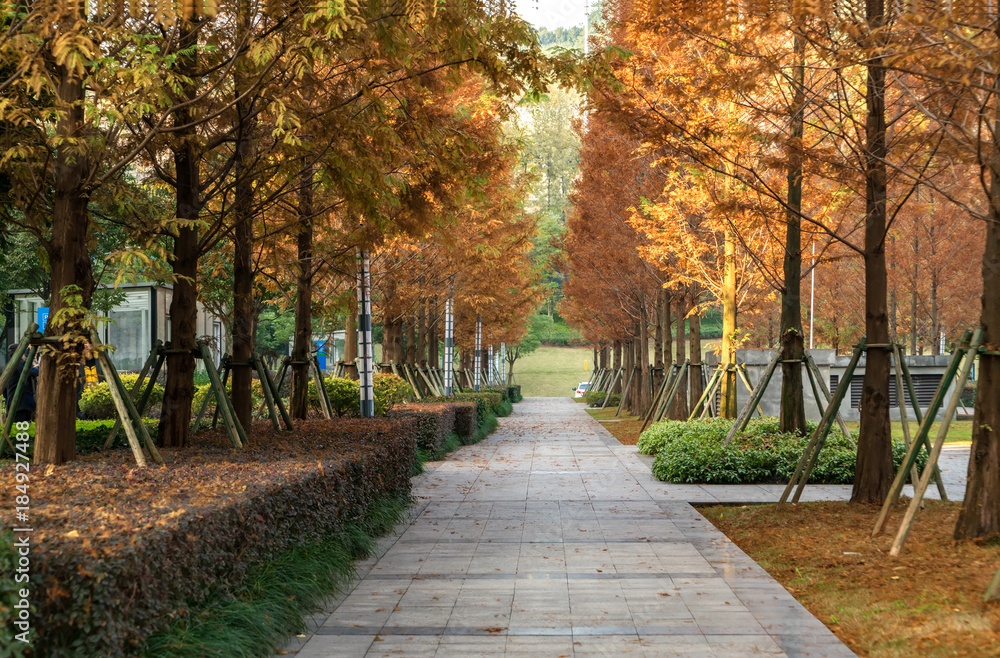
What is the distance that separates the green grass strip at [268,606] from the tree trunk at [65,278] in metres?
2.19

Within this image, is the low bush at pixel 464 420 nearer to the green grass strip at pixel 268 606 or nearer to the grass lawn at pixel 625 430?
the grass lawn at pixel 625 430

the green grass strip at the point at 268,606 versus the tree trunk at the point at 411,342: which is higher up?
the tree trunk at the point at 411,342

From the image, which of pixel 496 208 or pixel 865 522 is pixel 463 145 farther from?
pixel 496 208

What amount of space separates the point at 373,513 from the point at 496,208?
44.0 feet

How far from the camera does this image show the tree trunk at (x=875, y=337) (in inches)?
→ 365

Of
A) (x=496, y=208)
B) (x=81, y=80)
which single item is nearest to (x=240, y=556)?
(x=81, y=80)

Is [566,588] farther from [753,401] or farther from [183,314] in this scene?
[753,401]

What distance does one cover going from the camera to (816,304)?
39.6m

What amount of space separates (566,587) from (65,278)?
4370 mm

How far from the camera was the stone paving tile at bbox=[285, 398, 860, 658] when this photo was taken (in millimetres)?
5027

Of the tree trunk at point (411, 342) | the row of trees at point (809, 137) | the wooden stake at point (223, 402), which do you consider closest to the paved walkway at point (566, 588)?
the wooden stake at point (223, 402)

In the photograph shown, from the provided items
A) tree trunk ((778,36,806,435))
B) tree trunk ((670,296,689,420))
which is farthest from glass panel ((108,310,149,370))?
tree trunk ((778,36,806,435))

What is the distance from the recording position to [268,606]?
505 cm

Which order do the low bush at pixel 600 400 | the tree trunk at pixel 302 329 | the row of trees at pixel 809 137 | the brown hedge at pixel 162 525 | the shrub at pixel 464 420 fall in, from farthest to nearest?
the low bush at pixel 600 400 → the shrub at pixel 464 420 → the tree trunk at pixel 302 329 → the row of trees at pixel 809 137 → the brown hedge at pixel 162 525
